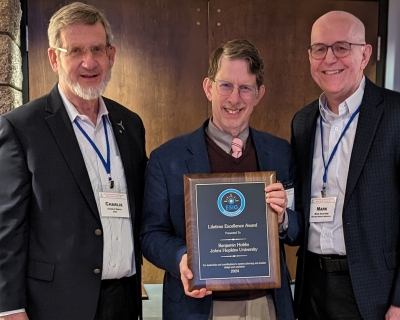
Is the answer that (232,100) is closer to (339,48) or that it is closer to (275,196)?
(275,196)

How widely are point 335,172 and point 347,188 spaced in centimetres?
11

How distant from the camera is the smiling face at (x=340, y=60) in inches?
76.2

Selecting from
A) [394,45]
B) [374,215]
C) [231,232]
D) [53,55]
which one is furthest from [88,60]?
[394,45]

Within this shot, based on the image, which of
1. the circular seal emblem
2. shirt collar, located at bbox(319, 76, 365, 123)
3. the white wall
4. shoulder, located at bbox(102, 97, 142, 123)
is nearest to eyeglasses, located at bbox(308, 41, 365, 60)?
shirt collar, located at bbox(319, 76, 365, 123)

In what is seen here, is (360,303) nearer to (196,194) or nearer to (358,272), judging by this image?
(358,272)

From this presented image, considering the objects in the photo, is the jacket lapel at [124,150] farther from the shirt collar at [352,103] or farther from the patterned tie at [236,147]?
the shirt collar at [352,103]

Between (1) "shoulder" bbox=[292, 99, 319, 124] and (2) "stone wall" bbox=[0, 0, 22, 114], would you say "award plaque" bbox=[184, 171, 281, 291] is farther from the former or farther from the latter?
(2) "stone wall" bbox=[0, 0, 22, 114]

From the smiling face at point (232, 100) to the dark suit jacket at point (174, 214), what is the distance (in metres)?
0.11

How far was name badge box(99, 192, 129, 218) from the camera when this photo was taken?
1766 millimetres

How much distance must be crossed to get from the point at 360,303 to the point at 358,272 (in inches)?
4.9

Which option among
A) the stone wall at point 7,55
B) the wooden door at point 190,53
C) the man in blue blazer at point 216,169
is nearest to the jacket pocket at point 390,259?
the man in blue blazer at point 216,169

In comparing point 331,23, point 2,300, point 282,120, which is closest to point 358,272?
point 331,23

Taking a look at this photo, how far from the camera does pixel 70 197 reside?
1697 mm

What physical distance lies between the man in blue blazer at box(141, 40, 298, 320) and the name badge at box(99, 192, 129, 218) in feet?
0.38
